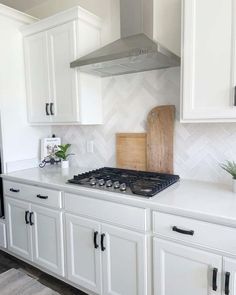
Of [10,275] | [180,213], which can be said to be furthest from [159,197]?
[10,275]

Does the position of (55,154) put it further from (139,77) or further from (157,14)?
(157,14)

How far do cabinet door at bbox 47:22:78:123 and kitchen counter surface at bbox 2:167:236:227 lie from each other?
0.62 m

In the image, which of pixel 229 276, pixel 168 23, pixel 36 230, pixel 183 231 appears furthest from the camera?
pixel 36 230

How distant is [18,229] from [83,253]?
0.83 m

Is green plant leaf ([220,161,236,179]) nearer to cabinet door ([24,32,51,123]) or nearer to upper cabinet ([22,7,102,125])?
upper cabinet ([22,7,102,125])

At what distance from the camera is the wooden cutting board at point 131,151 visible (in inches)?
88.4

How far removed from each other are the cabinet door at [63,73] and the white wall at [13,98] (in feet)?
1.36

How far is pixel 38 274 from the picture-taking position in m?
2.30

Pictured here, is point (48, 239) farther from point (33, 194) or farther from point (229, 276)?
point (229, 276)

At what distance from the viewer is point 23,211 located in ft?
7.56

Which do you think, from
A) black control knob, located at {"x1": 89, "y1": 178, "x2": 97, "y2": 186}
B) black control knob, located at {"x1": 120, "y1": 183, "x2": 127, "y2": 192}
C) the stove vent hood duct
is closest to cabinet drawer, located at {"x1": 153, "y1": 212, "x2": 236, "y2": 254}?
black control knob, located at {"x1": 120, "y1": 183, "x2": 127, "y2": 192}

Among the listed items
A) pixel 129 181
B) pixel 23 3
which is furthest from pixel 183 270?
pixel 23 3

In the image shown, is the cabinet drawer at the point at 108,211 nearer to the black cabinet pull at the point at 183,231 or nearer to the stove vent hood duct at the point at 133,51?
the black cabinet pull at the point at 183,231

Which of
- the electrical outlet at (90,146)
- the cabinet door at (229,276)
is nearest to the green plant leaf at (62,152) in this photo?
the electrical outlet at (90,146)
